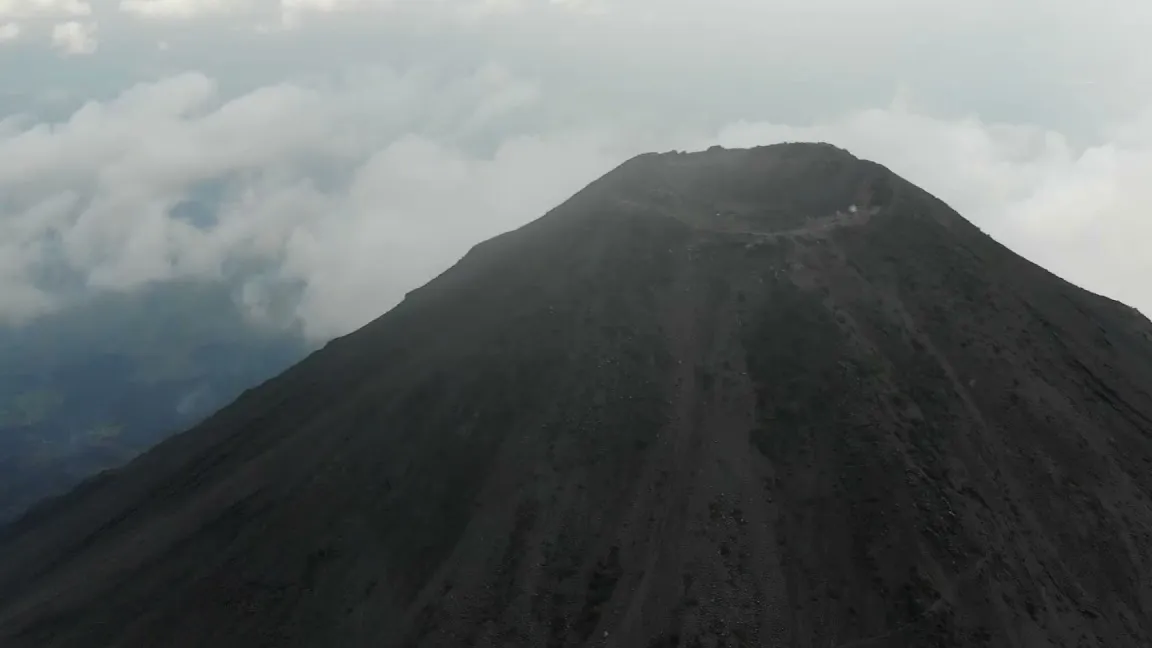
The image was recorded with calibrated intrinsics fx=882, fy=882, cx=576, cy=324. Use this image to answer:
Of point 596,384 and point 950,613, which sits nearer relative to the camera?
point 950,613

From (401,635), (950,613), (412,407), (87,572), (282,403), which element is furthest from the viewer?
(282,403)

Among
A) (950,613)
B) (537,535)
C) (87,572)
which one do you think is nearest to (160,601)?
(87,572)

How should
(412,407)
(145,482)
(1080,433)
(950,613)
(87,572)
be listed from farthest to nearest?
(145,482) < (87,572) < (412,407) < (1080,433) < (950,613)

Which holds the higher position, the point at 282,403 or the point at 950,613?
the point at 282,403

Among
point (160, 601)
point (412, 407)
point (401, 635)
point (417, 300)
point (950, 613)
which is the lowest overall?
point (950, 613)

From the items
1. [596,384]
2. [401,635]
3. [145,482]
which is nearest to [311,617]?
[401,635]

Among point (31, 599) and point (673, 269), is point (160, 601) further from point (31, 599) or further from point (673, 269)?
point (673, 269)

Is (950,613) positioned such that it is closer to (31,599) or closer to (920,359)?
(920,359)
